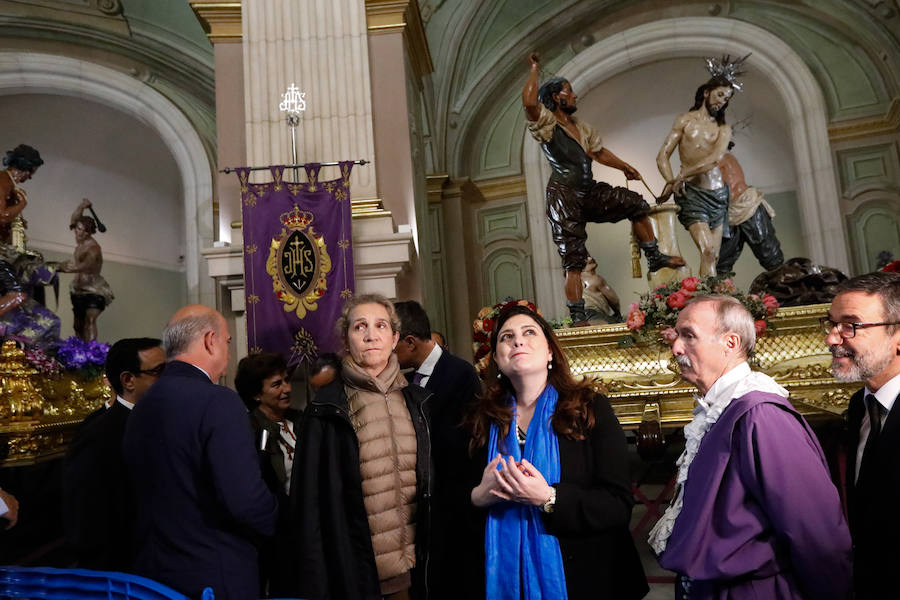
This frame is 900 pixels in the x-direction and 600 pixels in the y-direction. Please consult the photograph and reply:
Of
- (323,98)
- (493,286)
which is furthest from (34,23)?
(493,286)

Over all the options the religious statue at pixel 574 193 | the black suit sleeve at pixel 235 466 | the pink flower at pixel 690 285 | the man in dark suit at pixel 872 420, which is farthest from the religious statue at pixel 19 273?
the man in dark suit at pixel 872 420

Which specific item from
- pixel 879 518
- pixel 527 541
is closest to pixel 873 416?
pixel 879 518

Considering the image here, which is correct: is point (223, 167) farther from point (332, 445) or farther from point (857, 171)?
point (857, 171)

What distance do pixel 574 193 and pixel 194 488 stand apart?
3.96m

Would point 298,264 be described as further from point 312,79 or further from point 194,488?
point 194,488

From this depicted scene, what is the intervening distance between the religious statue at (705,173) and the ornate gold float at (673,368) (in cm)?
136

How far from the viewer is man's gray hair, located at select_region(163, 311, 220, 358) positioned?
7.16 ft

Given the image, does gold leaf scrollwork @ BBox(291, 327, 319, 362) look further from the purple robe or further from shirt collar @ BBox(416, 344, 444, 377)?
the purple robe

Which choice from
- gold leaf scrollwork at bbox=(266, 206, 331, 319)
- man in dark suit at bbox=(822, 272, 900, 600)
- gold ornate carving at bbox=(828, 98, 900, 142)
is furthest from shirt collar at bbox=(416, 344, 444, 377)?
gold ornate carving at bbox=(828, 98, 900, 142)

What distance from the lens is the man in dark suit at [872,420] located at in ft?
5.22

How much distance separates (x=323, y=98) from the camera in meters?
5.68

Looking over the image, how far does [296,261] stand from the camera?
4969 mm

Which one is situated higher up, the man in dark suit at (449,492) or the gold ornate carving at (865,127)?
the gold ornate carving at (865,127)

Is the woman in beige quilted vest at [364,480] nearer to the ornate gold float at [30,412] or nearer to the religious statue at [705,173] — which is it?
the ornate gold float at [30,412]
